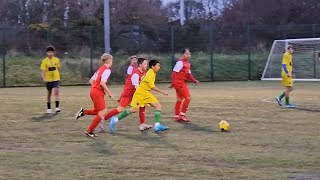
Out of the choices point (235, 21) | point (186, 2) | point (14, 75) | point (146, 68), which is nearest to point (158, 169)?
point (146, 68)

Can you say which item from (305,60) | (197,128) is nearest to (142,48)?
(305,60)

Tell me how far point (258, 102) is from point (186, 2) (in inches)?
1794

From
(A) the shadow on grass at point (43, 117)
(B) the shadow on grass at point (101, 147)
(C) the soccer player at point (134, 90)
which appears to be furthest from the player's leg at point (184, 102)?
(A) the shadow on grass at point (43, 117)

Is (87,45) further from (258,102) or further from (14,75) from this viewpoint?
(258,102)

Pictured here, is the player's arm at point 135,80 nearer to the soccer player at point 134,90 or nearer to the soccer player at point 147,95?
the soccer player at point 134,90

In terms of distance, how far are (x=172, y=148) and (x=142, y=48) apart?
84.2ft

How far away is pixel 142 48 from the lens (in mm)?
35469

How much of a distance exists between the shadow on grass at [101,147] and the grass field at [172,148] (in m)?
0.02

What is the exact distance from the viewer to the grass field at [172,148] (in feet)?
26.6

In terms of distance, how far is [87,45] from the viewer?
33.3 meters

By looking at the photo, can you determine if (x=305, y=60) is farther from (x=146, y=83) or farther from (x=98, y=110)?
(x=98, y=110)

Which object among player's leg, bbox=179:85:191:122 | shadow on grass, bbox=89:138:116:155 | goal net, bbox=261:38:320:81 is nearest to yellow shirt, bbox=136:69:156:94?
shadow on grass, bbox=89:138:116:155

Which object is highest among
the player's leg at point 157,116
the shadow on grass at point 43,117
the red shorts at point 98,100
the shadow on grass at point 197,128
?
the red shorts at point 98,100

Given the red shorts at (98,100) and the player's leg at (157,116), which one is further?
the player's leg at (157,116)
